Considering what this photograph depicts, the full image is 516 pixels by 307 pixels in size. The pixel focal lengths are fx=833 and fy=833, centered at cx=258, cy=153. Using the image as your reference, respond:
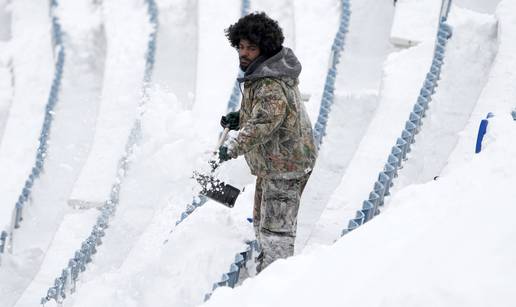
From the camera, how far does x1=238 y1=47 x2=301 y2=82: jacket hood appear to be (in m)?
4.85

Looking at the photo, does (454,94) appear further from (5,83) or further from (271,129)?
(5,83)

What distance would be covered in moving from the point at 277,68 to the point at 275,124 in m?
0.33

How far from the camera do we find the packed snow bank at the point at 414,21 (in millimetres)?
9508

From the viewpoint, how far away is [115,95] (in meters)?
10.9

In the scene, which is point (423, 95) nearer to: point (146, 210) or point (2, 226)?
point (146, 210)

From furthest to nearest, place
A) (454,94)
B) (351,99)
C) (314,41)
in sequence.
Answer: (314,41) → (351,99) → (454,94)

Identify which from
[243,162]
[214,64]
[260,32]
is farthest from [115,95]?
[260,32]

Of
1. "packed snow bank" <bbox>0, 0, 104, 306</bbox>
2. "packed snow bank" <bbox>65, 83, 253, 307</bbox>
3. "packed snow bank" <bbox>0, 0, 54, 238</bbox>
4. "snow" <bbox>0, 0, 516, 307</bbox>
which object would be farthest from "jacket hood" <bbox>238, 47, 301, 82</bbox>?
"packed snow bank" <bbox>0, 0, 54, 238</bbox>

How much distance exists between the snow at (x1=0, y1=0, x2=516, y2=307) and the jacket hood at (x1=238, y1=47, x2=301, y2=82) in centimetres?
98

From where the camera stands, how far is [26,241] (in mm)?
9008

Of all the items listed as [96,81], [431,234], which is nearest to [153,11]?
[96,81]

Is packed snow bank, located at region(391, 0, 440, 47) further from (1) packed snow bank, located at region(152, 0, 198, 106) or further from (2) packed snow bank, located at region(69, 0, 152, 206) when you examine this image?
(2) packed snow bank, located at region(69, 0, 152, 206)

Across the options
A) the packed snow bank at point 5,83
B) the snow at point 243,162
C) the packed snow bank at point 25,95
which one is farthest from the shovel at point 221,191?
the packed snow bank at point 5,83

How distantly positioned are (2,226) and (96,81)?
3110 mm
